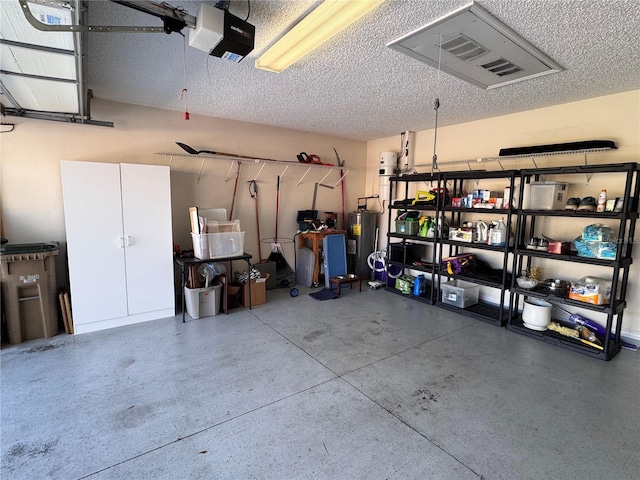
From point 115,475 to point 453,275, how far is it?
391cm

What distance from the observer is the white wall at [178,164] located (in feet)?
11.2

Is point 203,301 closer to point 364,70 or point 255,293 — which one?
point 255,293

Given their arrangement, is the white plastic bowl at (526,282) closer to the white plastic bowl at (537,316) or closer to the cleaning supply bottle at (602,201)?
the white plastic bowl at (537,316)

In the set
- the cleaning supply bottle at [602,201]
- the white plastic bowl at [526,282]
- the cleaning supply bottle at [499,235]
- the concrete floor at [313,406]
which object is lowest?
the concrete floor at [313,406]

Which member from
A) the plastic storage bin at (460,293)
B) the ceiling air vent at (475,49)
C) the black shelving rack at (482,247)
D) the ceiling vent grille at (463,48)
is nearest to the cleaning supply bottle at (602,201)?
the black shelving rack at (482,247)

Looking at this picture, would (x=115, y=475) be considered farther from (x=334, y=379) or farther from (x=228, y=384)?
(x=334, y=379)

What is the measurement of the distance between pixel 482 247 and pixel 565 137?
1.56 m

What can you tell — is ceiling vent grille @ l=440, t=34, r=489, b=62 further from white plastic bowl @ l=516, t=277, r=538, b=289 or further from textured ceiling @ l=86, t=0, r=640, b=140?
white plastic bowl @ l=516, t=277, r=538, b=289

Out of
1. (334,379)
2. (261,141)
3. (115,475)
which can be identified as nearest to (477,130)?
(261,141)

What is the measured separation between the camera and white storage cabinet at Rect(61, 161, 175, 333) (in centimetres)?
331

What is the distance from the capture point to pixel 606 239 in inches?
120

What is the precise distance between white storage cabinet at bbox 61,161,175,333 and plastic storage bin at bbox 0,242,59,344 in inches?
7.7

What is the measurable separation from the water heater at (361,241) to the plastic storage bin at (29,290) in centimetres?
414

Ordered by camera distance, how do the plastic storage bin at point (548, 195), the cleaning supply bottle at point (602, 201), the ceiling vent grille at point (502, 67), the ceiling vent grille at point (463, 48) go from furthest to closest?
the plastic storage bin at point (548, 195) < the cleaning supply bottle at point (602, 201) < the ceiling vent grille at point (502, 67) < the ceiling vent grille at point (463, 48)
